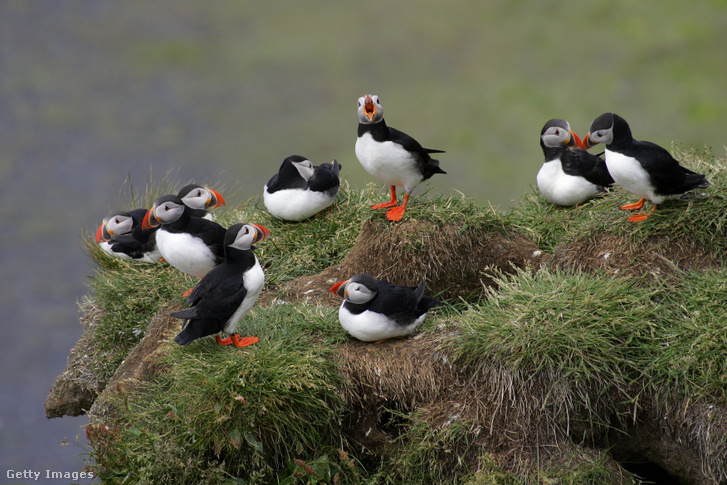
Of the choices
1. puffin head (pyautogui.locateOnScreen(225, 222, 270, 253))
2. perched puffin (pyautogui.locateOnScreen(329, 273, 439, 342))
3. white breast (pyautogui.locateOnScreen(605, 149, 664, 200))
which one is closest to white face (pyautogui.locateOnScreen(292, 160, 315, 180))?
perched puffin (pyautogui.locateOnScreen(329, 273, 439, 342))

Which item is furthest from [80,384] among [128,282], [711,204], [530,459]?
[711,204]

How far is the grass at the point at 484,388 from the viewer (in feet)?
14.2

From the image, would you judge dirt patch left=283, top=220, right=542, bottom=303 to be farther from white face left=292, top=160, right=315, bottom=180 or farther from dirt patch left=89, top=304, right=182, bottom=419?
white face left=292, top=160, right=315, bottom=180

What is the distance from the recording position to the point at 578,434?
443cm

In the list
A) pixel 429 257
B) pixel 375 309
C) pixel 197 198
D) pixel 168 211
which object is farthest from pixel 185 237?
pixel 429 257

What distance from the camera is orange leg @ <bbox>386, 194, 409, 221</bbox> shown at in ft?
18.7

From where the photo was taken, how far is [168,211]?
17.1ft

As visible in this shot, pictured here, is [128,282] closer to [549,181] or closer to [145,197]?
[145,197]

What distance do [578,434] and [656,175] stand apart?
1.83 m

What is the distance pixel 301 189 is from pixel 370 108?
2113 mm

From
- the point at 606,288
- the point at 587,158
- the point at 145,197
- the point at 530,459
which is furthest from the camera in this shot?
the point at 145,197

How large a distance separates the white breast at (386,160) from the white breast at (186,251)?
1.36m

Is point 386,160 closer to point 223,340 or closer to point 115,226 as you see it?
point 223,340

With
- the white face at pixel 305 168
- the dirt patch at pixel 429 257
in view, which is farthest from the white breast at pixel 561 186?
the white face at pixel 305 168
